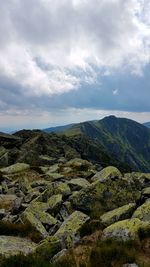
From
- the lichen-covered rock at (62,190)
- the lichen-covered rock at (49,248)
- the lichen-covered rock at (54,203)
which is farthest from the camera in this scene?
the lichen-covered rock at (62,190)

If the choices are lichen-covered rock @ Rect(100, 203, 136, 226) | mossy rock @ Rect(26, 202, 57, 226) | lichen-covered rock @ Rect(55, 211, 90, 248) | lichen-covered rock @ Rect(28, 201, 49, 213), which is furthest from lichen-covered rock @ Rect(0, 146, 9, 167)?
lichen-covered rock @ Rect(100, 203, 136, 226)

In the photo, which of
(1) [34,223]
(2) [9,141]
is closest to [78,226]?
(1) [34,223]

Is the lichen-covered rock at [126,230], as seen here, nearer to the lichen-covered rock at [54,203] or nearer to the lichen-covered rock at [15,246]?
the lichen-covered rock at [15,246]

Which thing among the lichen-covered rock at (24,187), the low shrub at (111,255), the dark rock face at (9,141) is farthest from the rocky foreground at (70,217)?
the dark rock face at (9,141)

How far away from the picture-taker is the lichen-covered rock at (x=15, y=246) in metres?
15.3

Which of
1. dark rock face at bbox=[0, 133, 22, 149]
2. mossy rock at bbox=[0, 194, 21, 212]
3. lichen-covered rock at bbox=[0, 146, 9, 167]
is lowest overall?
lichen-covered rock at bbox=[0, 146, 9, 167]

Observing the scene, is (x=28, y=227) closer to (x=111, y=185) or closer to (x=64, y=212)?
(x=64, y=212)

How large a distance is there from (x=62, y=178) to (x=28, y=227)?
17.6 metres

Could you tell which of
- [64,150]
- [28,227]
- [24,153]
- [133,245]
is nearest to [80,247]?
[133,245]

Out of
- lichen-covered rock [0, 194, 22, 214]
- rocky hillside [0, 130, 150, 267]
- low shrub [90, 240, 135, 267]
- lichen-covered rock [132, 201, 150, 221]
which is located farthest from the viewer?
lichen-covered rock [0, 194, 22, 214]

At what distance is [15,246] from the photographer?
1653 centimetres

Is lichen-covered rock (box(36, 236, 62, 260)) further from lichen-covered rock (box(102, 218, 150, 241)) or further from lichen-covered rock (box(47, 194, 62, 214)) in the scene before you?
lichen-covered rock (box(47, 194, 62, 214))

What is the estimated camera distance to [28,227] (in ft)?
64.1

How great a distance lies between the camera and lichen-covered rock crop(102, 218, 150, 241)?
51.7 feet
